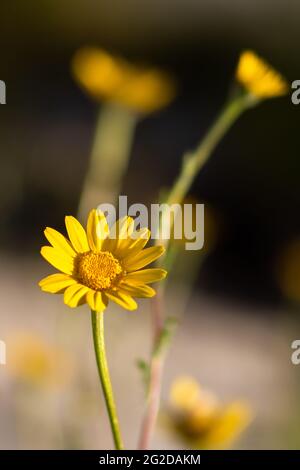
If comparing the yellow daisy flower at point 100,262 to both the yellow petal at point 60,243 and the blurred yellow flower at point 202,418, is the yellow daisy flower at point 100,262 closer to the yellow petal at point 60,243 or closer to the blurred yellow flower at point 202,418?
the yellow petal at point 60,243

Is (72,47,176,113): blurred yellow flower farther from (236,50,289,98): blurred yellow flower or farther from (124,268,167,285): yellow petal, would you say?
(124,268,167,285): yellow petal

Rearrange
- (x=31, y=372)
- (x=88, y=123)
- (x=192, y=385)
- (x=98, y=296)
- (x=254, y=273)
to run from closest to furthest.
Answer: (x=98, y=296) → (x=192, y=385) → (x=31, y=372) → (x=254, y=273) → (x=88, y=123)

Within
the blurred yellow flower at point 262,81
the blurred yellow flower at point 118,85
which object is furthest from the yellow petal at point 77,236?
the blurred yellow flower at point 118,85

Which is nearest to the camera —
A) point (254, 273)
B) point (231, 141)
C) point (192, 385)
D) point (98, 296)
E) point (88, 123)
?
point (98, 296)

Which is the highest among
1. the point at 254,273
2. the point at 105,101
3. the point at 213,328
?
the point at 254,273

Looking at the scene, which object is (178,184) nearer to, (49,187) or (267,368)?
(267,368)

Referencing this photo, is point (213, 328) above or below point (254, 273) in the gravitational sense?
below

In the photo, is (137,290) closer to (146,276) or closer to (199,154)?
(146,276)

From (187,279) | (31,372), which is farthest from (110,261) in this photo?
(187,279)

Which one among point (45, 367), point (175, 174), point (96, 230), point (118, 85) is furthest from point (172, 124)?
point (96, 230)

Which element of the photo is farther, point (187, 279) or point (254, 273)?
point (254, 273)
